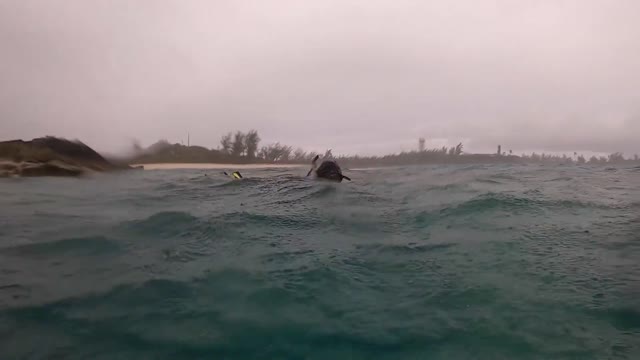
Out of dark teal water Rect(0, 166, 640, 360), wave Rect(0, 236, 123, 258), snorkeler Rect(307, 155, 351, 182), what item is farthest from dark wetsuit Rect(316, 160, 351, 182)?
wave Rect(0, 236, 123, 258)

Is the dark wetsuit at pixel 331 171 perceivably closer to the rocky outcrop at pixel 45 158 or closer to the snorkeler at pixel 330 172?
the snorkeler at pixel 330 172

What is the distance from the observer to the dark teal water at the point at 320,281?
335 centimetres

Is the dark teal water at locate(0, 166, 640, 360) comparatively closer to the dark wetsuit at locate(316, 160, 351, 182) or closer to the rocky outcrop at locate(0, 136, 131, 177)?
the dark wetsuit at locate(316, 160, 351, 182)

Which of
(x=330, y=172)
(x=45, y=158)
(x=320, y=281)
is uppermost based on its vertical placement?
(x=45, y=158)

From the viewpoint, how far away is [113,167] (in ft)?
49.6

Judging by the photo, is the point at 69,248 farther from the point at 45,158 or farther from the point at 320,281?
the point at 45,158

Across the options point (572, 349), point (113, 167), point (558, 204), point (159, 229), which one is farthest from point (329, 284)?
point (113, 167)

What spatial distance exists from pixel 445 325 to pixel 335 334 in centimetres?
116

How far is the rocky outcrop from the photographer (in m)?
12.1

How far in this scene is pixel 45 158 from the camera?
12930 millimetres

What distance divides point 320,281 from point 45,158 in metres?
13.2

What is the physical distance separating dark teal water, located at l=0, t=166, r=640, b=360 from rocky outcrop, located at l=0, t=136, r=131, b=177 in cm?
460

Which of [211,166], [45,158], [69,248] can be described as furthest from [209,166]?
[69,248]

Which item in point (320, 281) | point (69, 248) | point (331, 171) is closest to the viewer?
point (320, 281)
